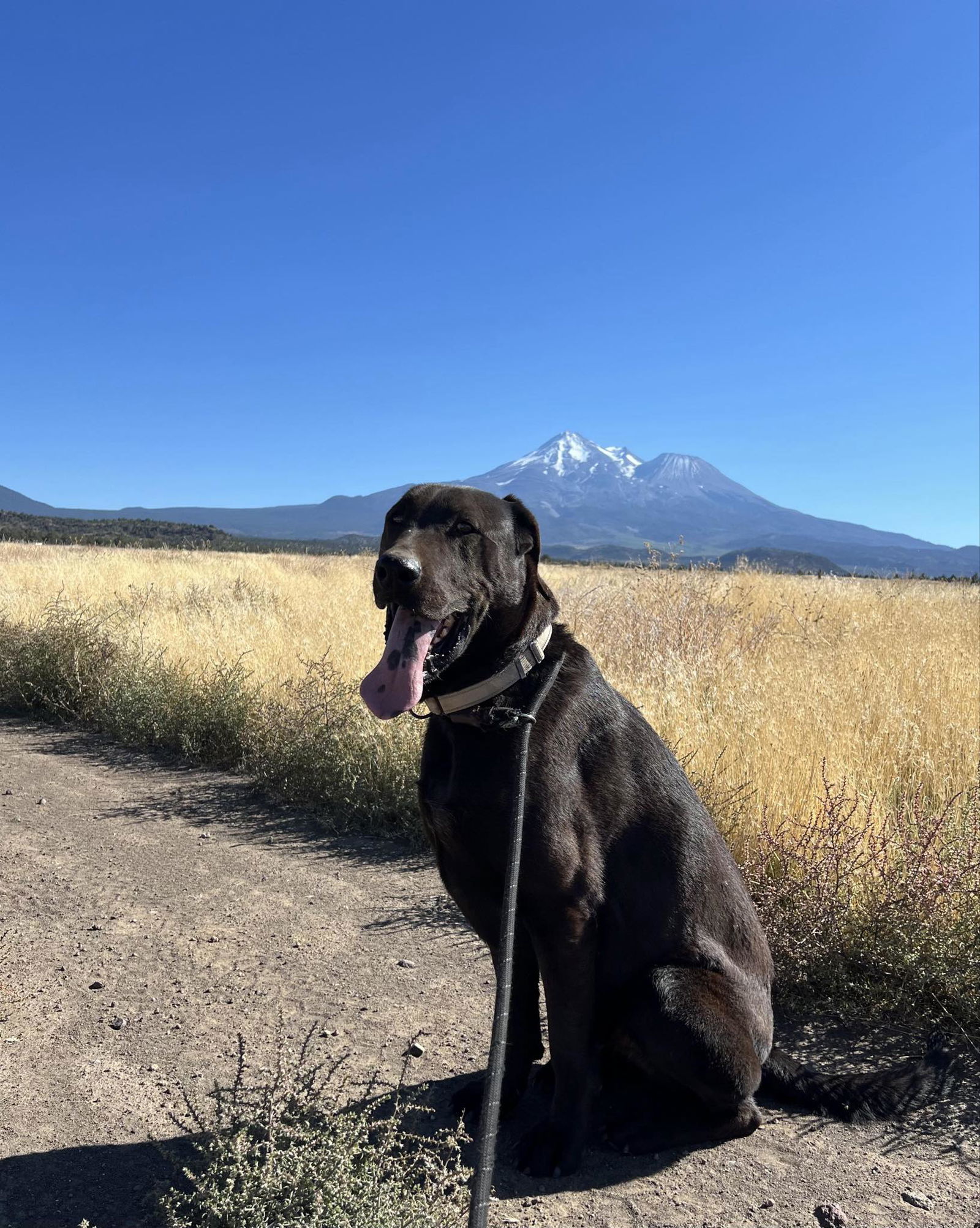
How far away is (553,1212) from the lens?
6.91 feet

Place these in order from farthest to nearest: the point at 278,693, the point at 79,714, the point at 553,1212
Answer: the point at 79,714 < the point at 278,693 < the point at 553,1212

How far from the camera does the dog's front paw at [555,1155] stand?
2189 mm

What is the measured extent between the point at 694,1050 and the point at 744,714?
317 cm

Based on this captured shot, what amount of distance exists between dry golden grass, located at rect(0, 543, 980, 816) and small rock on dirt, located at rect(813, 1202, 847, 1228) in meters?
1.94

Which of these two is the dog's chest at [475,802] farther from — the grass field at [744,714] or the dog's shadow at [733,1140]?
the grass field at [744,714]

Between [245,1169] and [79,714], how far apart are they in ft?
21.3

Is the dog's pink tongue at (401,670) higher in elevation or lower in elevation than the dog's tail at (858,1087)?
higher

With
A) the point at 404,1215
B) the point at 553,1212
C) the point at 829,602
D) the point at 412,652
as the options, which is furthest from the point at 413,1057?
the point at 829,602

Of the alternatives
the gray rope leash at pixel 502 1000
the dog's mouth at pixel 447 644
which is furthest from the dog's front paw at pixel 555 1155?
the dog's mouth at pixel 447 644

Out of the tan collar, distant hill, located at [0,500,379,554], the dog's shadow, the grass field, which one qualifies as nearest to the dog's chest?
the tan collar

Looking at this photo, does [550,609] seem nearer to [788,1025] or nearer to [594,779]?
[594,779]

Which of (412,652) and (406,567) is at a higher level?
(406,567)

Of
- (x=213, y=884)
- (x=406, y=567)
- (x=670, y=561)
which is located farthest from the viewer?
(x=670, y=561)

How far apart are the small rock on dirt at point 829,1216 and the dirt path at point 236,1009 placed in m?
0.02
